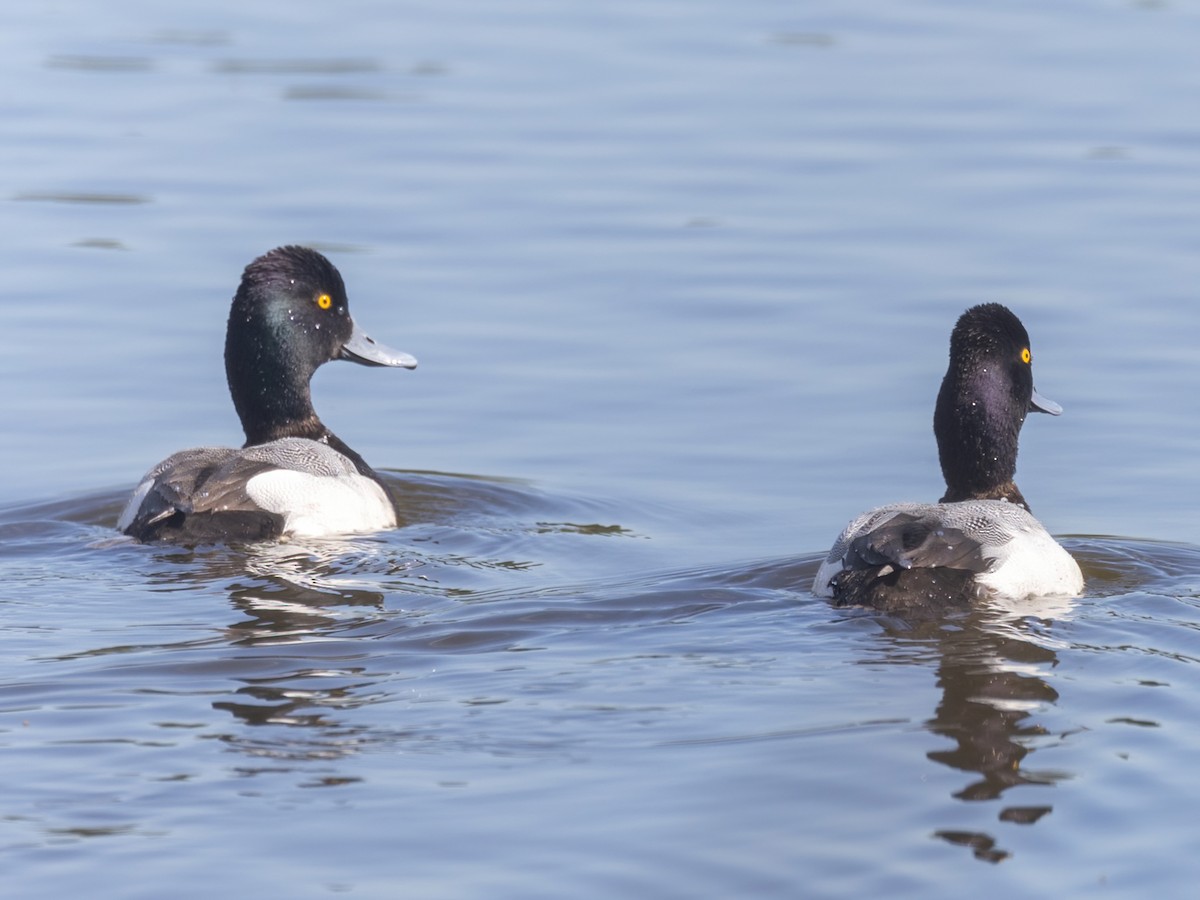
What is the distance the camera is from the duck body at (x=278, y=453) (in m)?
10.1

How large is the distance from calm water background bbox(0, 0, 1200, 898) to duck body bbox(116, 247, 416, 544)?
12.2 inches

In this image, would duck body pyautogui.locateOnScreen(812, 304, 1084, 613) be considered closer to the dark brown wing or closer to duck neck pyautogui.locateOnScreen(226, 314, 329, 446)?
the dark brown wing

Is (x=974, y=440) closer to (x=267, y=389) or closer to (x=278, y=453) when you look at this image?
(x=278, y=453)

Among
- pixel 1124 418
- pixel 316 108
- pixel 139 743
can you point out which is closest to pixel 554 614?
pixel 139 743

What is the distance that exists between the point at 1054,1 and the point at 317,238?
11.7 meters

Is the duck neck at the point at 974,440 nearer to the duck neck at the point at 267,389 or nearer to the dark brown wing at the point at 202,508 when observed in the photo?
the dark brown wing at the point at 202,508

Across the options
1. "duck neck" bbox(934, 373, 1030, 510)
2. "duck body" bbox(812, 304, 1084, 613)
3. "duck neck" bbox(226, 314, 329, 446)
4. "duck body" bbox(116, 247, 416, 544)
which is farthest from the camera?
"duck neck" bbox(226, 314, 329, 446)

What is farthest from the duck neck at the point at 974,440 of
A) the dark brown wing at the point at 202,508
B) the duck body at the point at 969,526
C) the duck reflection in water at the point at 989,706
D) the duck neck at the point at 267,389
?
the duck neck at the point at 267,389

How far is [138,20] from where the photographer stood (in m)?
25.2

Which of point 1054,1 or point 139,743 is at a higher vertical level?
point 1054,1

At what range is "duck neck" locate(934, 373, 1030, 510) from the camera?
9.97m

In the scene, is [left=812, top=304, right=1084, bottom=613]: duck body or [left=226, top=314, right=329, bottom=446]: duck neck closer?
[left=812, top=304, right=1084, bottom=613]: duck body

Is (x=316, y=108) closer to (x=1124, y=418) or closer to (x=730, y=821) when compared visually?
(x=1124, y=418)

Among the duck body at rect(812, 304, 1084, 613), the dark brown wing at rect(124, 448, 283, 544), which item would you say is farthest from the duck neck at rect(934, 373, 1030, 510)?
the dark brown wing at rect(124, 448, 283, 544)
